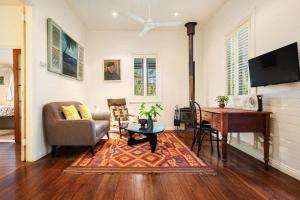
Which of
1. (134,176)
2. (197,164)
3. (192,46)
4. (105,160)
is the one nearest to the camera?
(134,176)

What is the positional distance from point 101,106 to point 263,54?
4.46 meters

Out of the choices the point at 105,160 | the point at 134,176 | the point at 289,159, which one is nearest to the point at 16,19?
the point at 105,160

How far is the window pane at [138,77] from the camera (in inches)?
225

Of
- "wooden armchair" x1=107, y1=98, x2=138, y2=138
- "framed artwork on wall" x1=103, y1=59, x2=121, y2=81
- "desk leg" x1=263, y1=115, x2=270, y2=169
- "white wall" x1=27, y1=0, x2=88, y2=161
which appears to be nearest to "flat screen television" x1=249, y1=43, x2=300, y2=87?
"desk leg" x1=263, y1=115, x2=270, y2=169

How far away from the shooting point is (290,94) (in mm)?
2328

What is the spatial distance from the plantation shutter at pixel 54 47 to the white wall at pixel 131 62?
6.34ft

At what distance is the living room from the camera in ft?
7.12

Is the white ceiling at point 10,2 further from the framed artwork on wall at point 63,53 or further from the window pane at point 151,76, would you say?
the window pane at point 151,76

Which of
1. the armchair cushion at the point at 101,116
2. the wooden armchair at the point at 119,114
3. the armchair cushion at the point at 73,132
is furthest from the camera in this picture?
the wooden armchair at the point at 119,114

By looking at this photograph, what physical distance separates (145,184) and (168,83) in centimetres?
396

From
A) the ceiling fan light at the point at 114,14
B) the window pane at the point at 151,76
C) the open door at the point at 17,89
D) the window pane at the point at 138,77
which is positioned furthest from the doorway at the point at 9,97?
the window pane at the point at 151,76

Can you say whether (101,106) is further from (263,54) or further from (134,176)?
(263,54)

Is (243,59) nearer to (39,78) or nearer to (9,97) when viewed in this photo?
(39,78)

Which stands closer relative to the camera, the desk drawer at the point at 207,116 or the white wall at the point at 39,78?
the white wall at the point at 39,78
